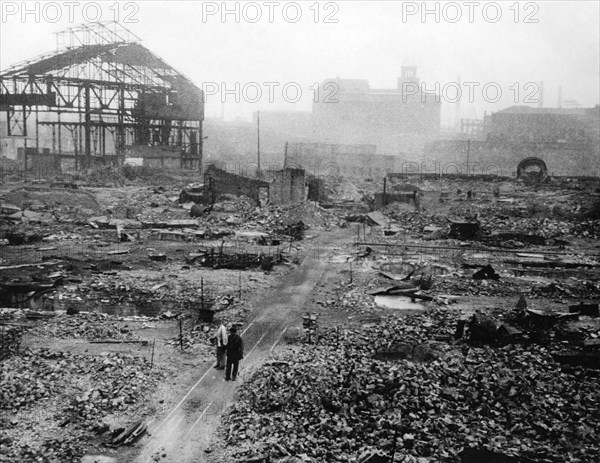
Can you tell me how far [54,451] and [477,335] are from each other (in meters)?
8.19

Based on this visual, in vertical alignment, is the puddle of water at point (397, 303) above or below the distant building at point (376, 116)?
below

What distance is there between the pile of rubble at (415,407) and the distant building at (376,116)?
87207 millimetres

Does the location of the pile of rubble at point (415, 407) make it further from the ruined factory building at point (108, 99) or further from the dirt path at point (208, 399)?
the ruined factory building at point (108, 99)

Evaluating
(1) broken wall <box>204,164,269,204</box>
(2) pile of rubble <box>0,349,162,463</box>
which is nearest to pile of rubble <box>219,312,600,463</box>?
(2) pile of rubble <box>0,349,162,463</box>

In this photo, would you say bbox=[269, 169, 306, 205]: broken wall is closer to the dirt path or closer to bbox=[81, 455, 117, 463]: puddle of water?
the dirt path

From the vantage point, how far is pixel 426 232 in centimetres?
2906

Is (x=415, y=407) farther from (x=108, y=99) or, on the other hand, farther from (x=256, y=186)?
(x=108, y=99)

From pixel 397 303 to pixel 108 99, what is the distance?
39808 mm

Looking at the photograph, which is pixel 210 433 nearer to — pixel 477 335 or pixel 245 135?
pixel 477 335

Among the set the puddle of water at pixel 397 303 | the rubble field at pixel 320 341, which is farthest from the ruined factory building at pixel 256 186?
the puddle of water at pixel 397 303

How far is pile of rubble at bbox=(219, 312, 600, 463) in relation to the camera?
7.58m

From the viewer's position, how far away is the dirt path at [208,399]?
24.7 ft

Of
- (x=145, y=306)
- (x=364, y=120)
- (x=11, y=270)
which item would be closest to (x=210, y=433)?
(x=145, y=306)

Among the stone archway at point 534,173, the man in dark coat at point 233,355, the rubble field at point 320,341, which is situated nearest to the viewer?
the rubble field at point 320,341
